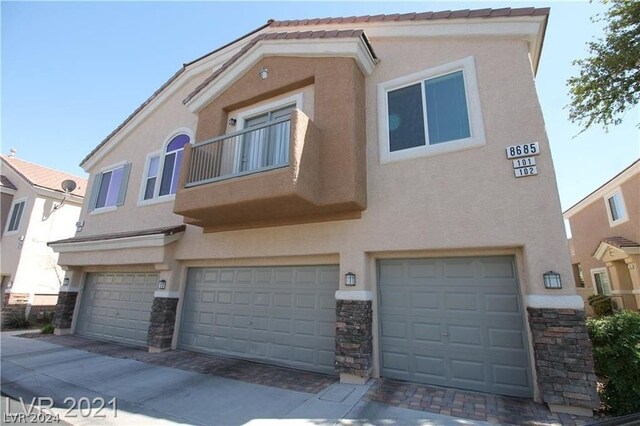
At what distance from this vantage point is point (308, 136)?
276 inches

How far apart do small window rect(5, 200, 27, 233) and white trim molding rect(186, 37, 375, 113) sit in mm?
15049

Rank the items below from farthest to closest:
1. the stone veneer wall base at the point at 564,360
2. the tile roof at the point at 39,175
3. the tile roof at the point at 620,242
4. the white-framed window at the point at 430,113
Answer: the tile roof at the point at 39,175 < the tile roof at the point at 620,242 < the white-framed window at the point at 430,113 < the stone veneer wall base at the point at 564,360

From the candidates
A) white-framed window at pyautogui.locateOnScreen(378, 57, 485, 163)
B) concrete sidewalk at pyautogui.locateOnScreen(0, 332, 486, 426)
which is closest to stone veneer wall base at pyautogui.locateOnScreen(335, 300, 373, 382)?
concrete sidewalk at pyautogui.locateOnScreen(0, 332, 486, 426)

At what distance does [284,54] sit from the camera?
8.73 m

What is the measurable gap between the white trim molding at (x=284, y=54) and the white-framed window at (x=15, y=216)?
15.0 m

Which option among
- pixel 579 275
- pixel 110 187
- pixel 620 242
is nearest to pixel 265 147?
pixel 110 187

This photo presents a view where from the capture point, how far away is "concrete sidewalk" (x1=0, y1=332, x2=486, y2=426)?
4.89 meters

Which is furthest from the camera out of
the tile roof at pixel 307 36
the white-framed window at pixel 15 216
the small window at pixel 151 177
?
the white-framed window at pixel 15 216

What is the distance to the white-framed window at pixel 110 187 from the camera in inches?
490

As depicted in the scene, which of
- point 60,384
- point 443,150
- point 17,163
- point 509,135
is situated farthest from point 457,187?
point 17,163

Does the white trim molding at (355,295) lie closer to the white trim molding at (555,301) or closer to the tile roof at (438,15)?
the white trim molding at (555,301)

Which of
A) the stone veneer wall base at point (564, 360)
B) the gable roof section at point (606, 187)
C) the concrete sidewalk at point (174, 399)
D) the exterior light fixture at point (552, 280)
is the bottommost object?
the concrete sidewalk at point (174, 399)

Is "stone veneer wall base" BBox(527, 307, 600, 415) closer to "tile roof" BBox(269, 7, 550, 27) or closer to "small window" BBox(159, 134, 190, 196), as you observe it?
"tile roof" BBox(269, 7, 550, 27)

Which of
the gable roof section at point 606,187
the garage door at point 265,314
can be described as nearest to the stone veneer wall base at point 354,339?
the garage door at point 265,314
